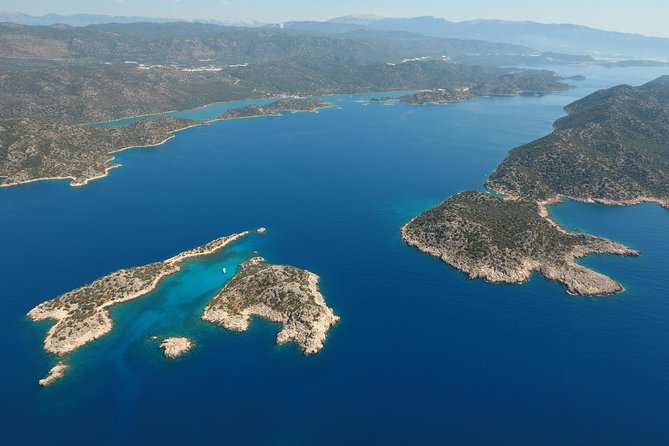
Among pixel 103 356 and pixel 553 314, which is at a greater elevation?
pixel 553 314

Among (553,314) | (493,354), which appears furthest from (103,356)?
(553,314)

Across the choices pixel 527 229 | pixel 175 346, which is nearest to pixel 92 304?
pixel 175 346

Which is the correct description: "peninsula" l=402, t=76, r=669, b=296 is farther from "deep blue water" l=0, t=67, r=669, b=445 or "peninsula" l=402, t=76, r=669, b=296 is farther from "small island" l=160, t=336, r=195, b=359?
"small island" l=160, t=336, r=195, b=359

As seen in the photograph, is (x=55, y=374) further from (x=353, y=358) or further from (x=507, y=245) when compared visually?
(x=507, y=245)

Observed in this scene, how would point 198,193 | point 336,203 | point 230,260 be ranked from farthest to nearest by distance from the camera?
point 198,193, point 336,203, point 230,260

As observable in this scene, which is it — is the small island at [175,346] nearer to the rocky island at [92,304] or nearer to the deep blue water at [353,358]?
the deep blue water at [353,358]

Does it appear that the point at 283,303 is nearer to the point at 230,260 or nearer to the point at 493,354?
the point at 230,260

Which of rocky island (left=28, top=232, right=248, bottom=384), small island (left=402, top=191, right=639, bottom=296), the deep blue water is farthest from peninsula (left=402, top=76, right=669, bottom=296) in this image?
rocky island (left=28, top=232, right=248, bottom=384)
